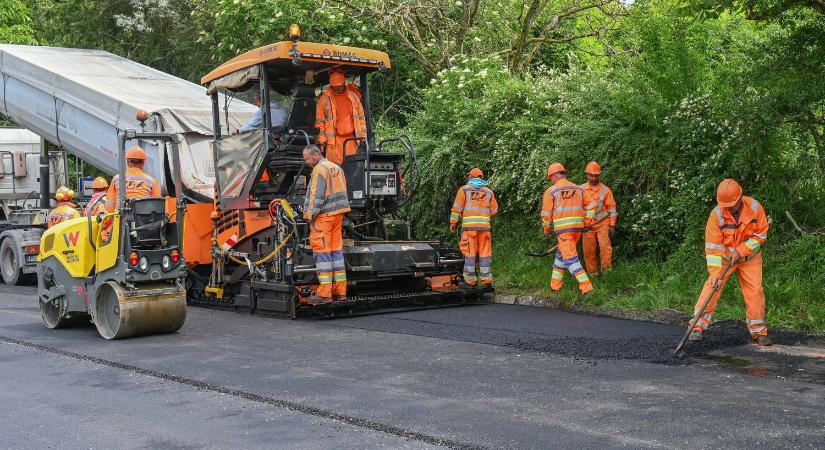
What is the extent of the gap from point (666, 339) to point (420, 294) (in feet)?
10.6

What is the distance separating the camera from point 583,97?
11977 millimetres

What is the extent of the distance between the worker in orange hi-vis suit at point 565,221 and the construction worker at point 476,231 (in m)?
0.85

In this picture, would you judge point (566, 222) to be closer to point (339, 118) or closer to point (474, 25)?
point (339, 118)

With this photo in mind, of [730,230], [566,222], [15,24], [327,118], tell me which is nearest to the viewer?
[730,230]

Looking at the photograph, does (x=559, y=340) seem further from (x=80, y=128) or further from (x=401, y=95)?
(x=401, y=95)

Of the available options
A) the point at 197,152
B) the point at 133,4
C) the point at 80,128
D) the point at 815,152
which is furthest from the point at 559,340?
the point at 133,4

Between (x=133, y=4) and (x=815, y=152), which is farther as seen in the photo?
(x=133, y=4)

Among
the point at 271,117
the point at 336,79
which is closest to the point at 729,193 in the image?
the point at 336,79

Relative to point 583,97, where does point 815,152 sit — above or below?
below

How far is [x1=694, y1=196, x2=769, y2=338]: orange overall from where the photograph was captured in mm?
7770

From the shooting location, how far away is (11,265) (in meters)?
14.1

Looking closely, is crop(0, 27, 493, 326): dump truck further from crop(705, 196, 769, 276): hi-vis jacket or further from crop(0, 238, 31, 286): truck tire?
crop(705, 196, 769, 276): hi-vis jacket

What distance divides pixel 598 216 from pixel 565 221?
70cm

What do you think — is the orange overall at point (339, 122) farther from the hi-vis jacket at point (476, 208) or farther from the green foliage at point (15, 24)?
the green foliage at point (15, 24)
